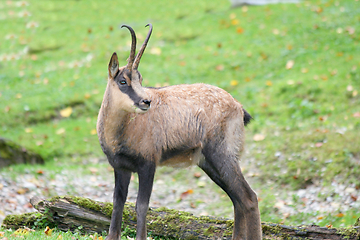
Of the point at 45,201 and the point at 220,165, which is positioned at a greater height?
the point at 220,165

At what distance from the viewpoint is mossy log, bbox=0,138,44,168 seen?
9820 millimetres

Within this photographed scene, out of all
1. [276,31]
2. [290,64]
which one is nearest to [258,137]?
→ [290,64]

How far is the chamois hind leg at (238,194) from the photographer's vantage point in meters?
5.79

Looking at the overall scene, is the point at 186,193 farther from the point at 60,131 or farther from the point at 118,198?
the point at 60,131

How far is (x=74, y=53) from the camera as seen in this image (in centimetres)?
1850

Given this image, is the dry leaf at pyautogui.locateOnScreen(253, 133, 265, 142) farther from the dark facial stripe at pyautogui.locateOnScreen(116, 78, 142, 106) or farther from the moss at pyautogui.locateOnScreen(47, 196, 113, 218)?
the dark facial stripe at pyautogui.locateOnScreen(116, 78, 142, 106)

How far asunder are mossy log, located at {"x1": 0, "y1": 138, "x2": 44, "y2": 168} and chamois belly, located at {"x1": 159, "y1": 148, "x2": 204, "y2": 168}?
560cm

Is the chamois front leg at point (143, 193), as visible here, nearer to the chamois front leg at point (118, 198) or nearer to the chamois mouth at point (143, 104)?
the chamois front leg at point (118, 198)

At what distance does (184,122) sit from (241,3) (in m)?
16.6

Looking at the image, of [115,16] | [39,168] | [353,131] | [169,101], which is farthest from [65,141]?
[115,16]

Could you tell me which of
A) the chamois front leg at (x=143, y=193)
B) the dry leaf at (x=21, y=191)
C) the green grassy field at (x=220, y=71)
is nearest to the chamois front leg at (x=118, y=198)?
the chamois front leg at (x=143, y=193)

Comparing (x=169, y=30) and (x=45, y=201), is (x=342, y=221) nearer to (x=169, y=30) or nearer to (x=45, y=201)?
(x=45, y=201)

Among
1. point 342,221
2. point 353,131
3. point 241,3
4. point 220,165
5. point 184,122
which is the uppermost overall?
point 241,3

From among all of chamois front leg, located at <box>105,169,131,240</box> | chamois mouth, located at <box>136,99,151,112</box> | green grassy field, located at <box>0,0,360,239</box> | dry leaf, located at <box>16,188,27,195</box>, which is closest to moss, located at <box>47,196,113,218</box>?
chamois front leg, located at <box>105,169,131,240</box>
